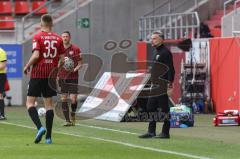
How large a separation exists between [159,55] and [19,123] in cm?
518

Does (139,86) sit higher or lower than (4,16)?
lower

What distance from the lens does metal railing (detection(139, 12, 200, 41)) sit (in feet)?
88.8

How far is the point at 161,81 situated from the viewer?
15.1m

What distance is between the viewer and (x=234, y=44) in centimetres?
2286

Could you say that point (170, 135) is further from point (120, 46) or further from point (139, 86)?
point (120, 46)

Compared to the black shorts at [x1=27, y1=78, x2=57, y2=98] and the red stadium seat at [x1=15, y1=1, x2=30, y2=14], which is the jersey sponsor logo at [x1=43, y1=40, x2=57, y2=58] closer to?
the black shorts at [x1=27, y1=78, x2=57, y2=98]

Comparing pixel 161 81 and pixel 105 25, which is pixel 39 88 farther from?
pixel 105 25

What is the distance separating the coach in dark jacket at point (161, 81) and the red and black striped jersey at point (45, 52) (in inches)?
80.2

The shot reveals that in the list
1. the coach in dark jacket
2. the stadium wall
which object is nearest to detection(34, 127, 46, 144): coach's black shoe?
the coach in dark jacket

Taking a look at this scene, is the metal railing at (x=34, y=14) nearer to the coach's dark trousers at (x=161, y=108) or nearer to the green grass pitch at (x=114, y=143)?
the green grass pitch at (x=114, y=143)

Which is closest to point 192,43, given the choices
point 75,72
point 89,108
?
point 89,108

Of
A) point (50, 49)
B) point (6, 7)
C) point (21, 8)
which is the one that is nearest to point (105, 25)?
point (21, 8)

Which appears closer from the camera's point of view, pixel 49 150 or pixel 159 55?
pixel 49 150

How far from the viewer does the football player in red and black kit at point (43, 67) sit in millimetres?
13883
